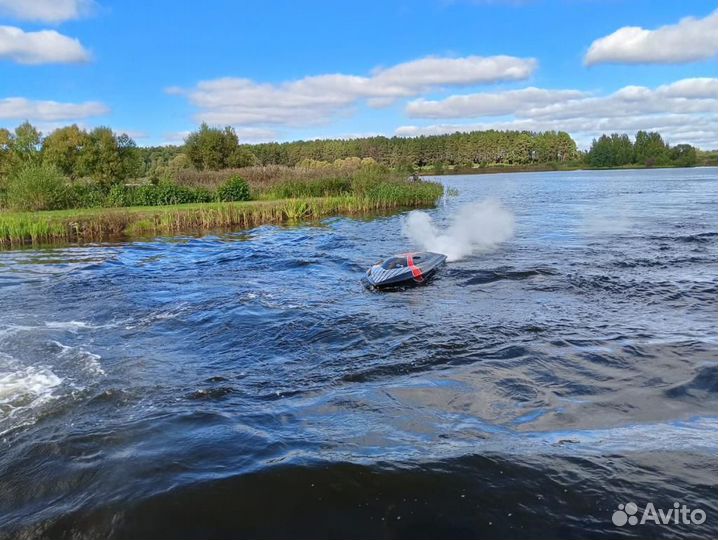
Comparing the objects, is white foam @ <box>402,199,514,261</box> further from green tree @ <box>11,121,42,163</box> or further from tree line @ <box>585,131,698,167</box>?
tree line @ <box>585,131,698,167</box>

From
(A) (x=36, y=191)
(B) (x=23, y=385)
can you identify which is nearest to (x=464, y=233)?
(B) (x=23, y=385)

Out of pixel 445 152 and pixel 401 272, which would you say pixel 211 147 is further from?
pixel 445 152

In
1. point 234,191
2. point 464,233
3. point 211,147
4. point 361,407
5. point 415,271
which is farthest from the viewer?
point 211,147

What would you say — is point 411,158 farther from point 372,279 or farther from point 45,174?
point 372,279

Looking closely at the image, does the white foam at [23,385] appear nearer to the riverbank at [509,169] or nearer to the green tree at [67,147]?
the green tree at [67,147]

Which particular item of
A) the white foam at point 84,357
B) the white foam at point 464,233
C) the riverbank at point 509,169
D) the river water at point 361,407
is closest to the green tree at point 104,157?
the white foam at point 464,233

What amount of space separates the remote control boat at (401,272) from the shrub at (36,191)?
27.6 metres

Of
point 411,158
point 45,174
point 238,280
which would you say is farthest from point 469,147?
point 238,280

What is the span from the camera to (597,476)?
21.2ft

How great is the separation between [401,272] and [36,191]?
29.3 metres

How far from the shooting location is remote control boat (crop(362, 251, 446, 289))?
16.4 metres

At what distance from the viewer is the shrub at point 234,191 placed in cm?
4266

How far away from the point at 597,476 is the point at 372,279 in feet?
35.0

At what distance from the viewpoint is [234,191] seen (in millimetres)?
43156
